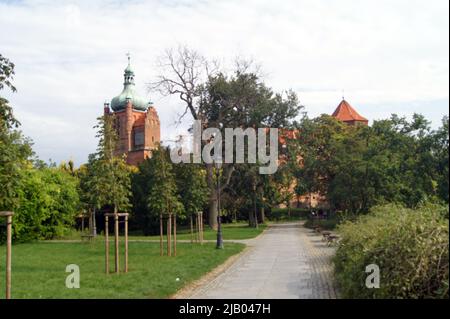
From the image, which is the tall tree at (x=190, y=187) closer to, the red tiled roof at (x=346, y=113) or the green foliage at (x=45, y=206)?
the green foliage at (x=45, y=206)

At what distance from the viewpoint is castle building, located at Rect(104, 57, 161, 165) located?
341 ft

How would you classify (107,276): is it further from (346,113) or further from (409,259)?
(346,113)

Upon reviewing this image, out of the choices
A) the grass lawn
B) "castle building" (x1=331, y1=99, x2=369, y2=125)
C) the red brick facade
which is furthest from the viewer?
the red brick facade

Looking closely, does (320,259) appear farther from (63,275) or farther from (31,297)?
(31,297)

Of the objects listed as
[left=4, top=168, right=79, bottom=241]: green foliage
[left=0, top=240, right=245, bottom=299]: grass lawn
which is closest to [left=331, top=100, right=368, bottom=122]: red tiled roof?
[left=4, top=168, right=79, bottom=241]: green foliage

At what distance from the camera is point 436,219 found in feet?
27.9

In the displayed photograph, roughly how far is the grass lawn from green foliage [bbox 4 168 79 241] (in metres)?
10.3

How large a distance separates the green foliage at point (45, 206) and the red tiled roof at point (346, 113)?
53783 mm

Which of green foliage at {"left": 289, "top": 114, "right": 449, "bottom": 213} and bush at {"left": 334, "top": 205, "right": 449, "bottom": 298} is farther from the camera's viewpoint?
green foliage at {"left": 289, "top": 114, "right": 449, "bottom": 213}

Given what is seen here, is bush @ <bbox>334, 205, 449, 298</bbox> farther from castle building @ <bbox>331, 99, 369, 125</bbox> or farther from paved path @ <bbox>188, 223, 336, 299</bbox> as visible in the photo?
castle building @ <bbox>331, 99, 369, 125</bbox>

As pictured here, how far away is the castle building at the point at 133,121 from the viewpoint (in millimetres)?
104000

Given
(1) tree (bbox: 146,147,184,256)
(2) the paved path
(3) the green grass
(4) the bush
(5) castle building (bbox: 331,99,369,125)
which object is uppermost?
(5) castle building (bbox: 331,99,369,125)

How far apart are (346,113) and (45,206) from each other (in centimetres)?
5981
